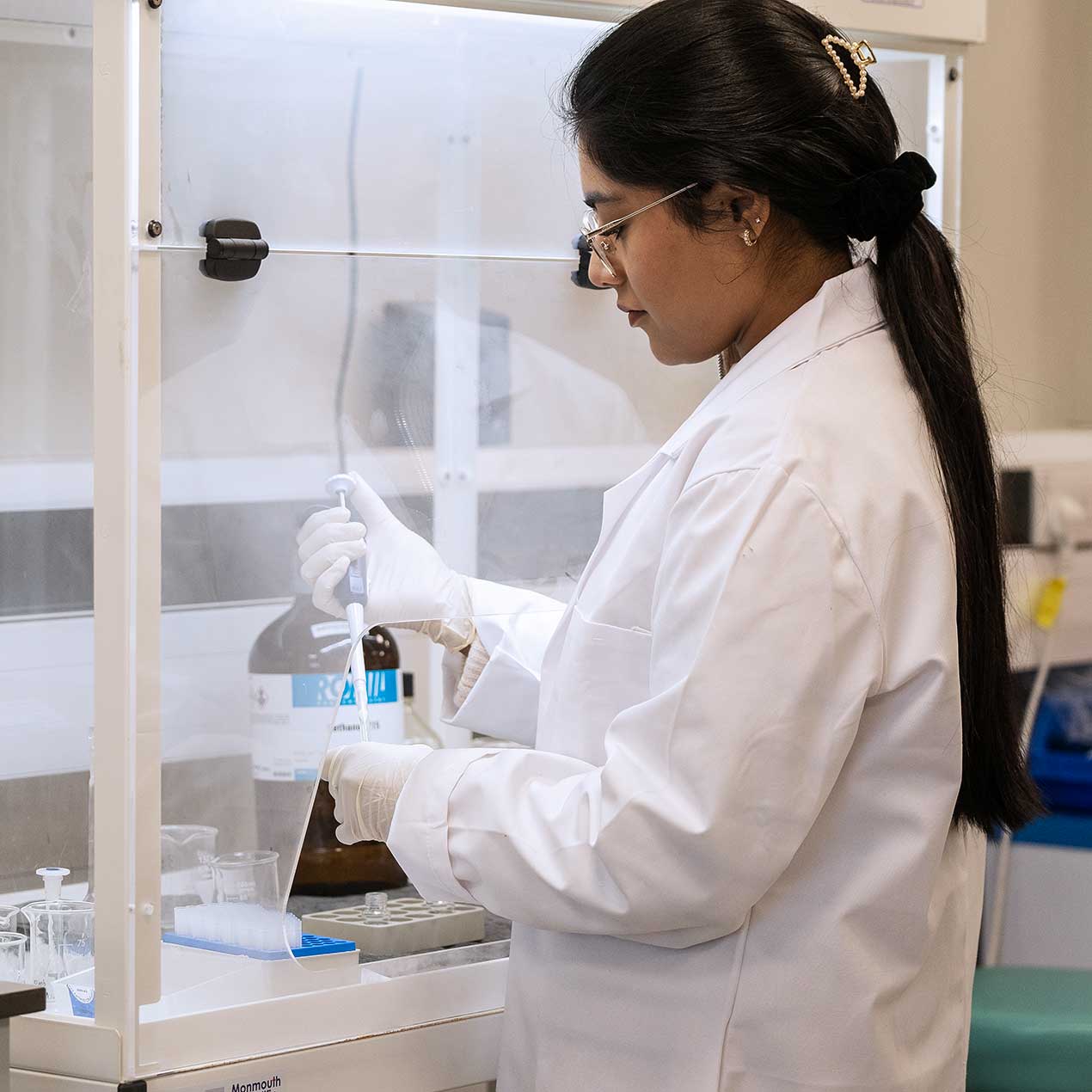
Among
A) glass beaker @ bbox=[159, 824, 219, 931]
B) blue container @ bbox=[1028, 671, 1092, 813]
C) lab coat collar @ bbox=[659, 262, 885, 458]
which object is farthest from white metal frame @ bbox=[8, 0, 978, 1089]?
blue container @ bbox=[1028, 671, 1092, 813]

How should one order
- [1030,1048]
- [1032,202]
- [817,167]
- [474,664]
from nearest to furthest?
[817,167], [474,664], [1030,1048], [1032,202]

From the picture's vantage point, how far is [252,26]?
1.13 meters

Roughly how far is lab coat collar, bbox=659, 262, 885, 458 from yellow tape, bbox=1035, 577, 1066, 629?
1346 millimetres

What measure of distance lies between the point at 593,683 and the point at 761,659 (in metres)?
0.18

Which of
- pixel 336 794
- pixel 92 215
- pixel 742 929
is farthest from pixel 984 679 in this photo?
pixel 92 215

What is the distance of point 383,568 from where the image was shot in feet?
3.98

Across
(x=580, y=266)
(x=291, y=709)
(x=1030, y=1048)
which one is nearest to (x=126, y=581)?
(x=291, y=709)

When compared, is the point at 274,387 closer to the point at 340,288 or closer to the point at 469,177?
the point at 340,288

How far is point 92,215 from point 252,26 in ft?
0.75

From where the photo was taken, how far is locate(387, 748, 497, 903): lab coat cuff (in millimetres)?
962

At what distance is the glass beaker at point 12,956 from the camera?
3.69 feet

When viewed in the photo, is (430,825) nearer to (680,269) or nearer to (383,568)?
(383,568)

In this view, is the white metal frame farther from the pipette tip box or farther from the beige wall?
the beige wall

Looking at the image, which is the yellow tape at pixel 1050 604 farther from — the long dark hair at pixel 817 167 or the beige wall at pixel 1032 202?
the long dark hair at pixel 817 167
